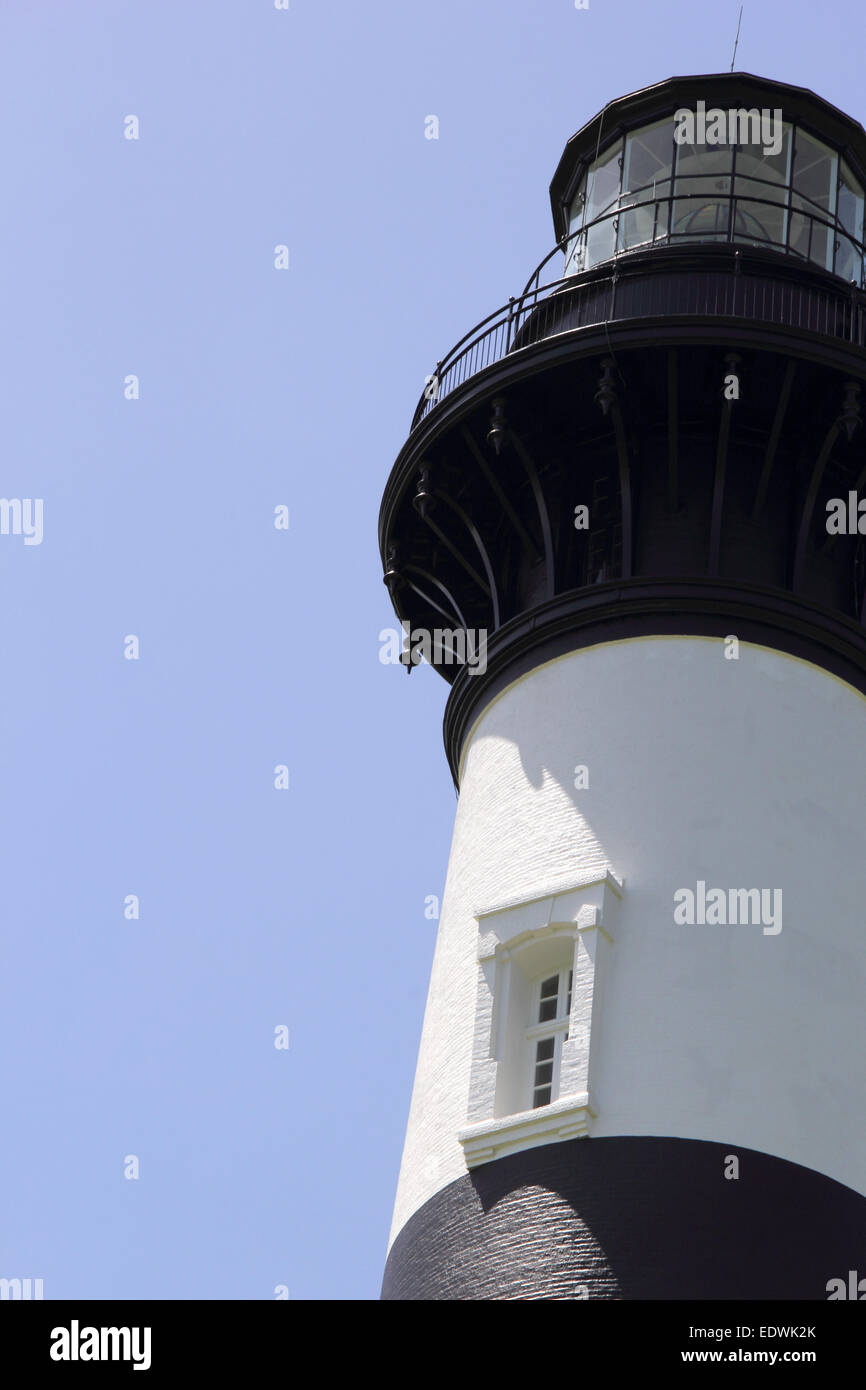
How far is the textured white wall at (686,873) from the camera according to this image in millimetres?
20391

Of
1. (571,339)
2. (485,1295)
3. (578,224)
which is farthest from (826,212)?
(485,1295)

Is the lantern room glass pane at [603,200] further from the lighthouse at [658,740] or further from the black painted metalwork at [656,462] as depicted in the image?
the black painted metalwork at [656,462]

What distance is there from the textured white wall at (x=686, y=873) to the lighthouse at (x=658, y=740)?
4 centimetres

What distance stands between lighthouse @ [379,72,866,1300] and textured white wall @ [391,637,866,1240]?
1.4 inches

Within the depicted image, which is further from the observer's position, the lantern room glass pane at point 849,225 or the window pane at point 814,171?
the window pane at point 814,171

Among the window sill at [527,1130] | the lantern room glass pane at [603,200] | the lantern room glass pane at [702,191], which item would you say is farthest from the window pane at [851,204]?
the window sill at [527,1130]

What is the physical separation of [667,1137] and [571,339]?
9.83 metres

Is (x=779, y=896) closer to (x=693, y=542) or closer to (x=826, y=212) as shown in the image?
(x=693, y=542)

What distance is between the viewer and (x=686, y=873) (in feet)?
71.7

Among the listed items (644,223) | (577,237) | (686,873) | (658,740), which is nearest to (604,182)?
(577,237)

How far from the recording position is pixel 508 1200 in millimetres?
20406

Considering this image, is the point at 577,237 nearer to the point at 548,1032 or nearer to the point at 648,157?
the point at 648,157

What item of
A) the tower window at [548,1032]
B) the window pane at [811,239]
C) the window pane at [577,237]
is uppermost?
the window pane at [577,237]

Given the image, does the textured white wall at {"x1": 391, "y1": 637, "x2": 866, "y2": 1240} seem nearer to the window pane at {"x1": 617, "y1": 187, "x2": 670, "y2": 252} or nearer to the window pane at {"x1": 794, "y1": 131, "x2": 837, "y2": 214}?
the window pane at {"x1": 617, "y1": 187, "x2": 670, "y2": 252}
